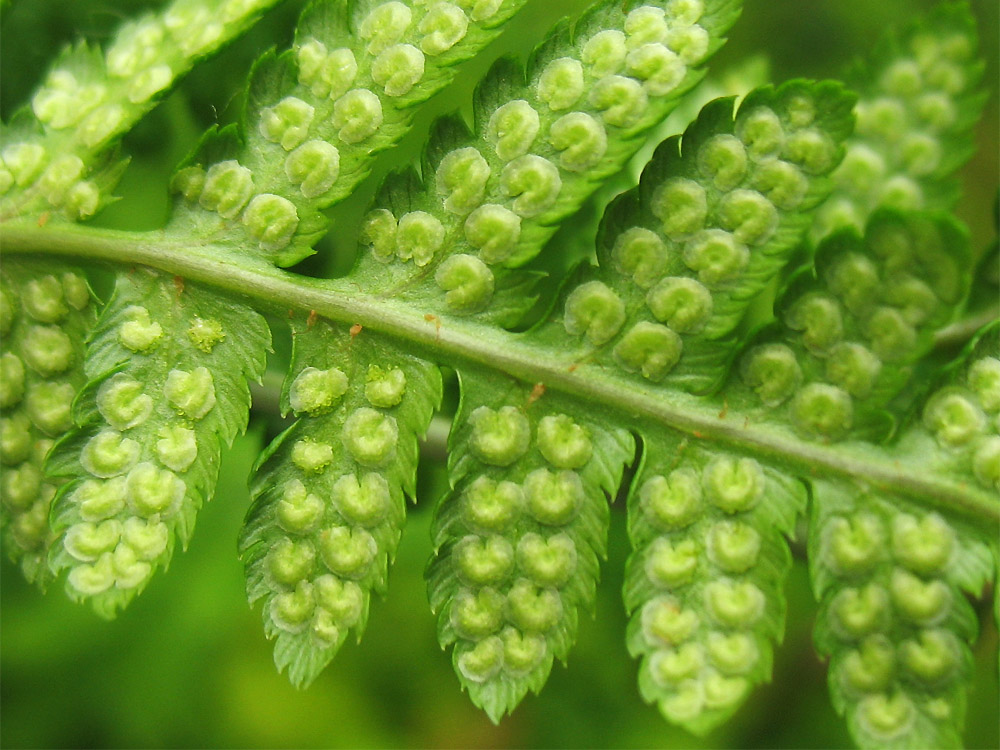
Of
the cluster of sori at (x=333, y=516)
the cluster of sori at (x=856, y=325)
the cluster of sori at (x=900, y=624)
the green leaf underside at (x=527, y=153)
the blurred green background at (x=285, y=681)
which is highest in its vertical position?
the green leaf underside at (x=527, y=153)

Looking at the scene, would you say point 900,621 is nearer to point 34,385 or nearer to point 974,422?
point 974,422

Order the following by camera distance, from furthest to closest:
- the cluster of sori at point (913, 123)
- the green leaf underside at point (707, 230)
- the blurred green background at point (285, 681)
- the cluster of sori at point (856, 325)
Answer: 1. the blurred green background at point (285, 681)
2. the cluster of sori at point (913, 123)
3. the green leaf underside at point (707, 230)
4. the cluster of sori at point (856, 325)

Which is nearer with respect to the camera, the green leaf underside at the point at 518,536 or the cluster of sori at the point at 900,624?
the cluster of sori at the point at 900,624

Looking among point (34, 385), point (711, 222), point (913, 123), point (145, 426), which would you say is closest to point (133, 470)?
point (145, 426)

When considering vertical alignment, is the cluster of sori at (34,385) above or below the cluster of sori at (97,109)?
below

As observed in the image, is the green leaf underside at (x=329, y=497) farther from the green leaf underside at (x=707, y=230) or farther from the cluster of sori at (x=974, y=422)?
the cluster of sori at (x=974, y=422)

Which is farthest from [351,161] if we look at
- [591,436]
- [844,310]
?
[844,310]

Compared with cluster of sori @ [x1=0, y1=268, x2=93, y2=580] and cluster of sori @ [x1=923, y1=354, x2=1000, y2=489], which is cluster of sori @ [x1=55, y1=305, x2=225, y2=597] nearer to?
cluster of sori @ [x1=0, y1=268, x2=93, y2=580]

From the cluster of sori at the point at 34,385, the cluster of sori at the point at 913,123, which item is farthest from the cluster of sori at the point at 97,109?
the cluster of sori at the point at 913,123
